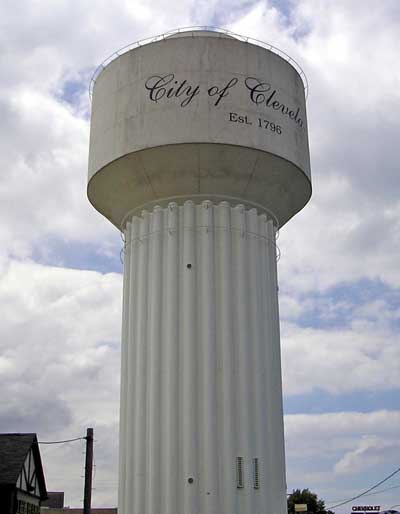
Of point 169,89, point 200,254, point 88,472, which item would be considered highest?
point 169,89

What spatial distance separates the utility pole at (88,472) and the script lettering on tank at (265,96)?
12474 millimetres

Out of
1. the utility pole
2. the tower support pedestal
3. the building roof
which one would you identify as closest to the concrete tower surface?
the tower support pedestal

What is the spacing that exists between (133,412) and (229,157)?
5.82 m

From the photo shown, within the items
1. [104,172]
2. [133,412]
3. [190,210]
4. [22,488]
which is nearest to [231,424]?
[133,412]

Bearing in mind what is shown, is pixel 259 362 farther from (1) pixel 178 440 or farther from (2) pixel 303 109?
(2) pixel 303 109

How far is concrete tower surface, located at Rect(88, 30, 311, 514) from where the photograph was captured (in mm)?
15062

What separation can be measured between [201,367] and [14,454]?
16963 mm

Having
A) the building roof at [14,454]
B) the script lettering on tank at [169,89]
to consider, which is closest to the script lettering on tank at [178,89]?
the script lettering on tank at [169,89]

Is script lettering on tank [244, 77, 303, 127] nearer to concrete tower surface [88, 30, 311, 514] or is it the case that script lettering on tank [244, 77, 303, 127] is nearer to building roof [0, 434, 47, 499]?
concrete tower surface [88, 30, 311, 514]

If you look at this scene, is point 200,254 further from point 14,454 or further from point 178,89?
point 14,454

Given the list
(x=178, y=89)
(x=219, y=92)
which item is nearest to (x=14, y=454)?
(x=178, y=89)

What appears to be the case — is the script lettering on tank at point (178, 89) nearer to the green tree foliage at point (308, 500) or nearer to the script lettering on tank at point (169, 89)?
the script lettering on tank at point (169, 89)

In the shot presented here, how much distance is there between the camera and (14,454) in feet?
97.6

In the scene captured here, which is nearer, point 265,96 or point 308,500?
point 265,96
